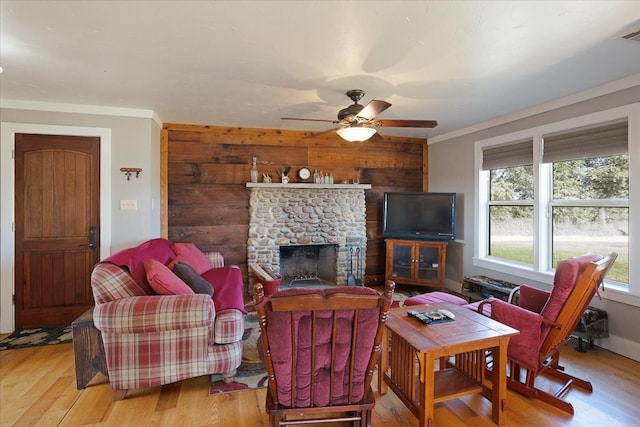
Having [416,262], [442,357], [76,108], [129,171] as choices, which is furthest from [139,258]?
[416,262]

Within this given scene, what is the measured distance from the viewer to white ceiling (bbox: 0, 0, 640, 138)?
1866mm

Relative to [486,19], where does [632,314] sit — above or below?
below

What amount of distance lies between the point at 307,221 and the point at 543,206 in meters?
3.04

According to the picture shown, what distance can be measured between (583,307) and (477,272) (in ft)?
7.93

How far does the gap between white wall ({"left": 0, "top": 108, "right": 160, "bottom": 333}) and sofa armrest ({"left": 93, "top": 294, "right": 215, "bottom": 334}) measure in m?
1.77

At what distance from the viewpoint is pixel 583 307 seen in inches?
88.0

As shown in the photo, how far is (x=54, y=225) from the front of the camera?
11.7 feet

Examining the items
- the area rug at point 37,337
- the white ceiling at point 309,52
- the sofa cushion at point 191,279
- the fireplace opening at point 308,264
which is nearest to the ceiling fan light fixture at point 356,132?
the white ceiling at point 309,52

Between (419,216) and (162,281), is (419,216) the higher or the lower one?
the higher one

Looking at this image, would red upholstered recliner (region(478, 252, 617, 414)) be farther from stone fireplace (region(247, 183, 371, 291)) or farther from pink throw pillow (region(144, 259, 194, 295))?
stone fireplace (region(247, 183, 371, 291))

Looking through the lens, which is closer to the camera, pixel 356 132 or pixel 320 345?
pixel 320 345

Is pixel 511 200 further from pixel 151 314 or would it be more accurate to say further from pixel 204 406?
pixel 151 314

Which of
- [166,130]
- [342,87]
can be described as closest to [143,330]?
[342,87]

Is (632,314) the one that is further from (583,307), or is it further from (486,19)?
(486,19)
